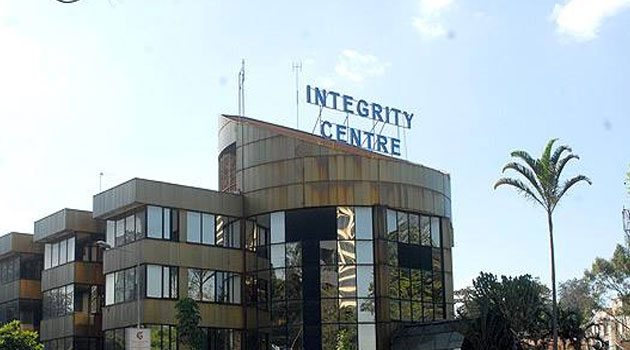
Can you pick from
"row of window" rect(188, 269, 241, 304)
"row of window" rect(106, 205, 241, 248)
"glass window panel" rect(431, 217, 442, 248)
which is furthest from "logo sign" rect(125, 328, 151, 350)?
"glass window panel" rect(431, 217, 442, 248)

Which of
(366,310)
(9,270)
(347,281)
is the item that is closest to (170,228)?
(347,281)

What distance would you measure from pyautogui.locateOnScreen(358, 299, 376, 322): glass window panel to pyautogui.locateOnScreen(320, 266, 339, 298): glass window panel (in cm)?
154

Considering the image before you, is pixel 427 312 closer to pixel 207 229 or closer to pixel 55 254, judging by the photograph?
pixel 207 229

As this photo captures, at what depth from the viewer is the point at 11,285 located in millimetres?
69562

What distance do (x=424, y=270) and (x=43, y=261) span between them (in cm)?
2794

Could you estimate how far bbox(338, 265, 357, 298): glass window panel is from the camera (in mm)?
54719

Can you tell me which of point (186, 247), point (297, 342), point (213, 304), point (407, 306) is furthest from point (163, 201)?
point (407, 306)

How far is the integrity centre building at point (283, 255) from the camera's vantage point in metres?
54.4

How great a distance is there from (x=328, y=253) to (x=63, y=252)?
18591 mm

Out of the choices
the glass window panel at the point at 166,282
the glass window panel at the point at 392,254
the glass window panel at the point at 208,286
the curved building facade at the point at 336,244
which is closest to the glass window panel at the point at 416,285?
the curved building facade at the point at 336,244

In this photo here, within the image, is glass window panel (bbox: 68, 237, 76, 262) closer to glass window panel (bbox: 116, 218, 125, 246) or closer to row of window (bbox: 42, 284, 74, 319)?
row of window (bbox: 42, 284, 74, 319)

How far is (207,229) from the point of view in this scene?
2261 inches

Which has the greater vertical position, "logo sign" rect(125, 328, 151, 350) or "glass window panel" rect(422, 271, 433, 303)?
"glass window panel" rect(422, 271, 433, 303)

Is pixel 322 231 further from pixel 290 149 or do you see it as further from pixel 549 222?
pixel 549 222
